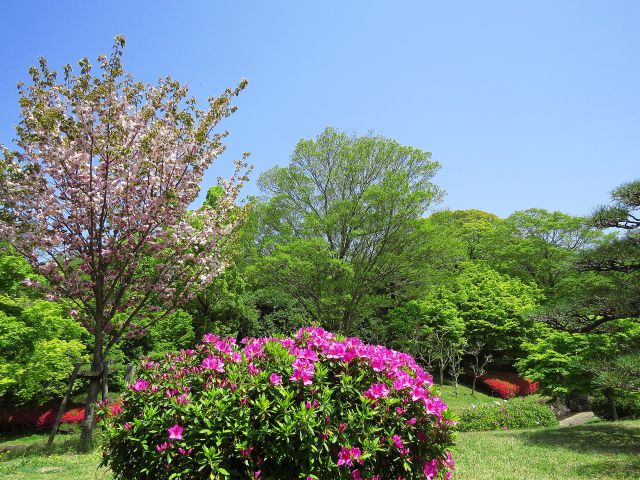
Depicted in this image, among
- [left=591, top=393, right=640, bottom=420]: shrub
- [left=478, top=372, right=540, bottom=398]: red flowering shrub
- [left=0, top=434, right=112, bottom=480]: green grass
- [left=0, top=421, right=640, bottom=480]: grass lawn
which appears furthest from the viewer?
[left=478, top=372, right=540, bottom=398]: red flowering shrub

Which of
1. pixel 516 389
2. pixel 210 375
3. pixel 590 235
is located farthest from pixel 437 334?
pixel 210 375

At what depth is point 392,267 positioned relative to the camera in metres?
18.3

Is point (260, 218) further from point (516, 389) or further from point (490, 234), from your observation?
point (490, 234)

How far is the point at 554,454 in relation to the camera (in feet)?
26.5

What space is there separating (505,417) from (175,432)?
41.3ft

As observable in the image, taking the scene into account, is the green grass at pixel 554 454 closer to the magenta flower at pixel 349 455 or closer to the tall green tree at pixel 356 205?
the magenta flower at pixel 349 455

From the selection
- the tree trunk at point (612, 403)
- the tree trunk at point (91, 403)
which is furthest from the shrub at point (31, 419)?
the tree trunk at point (612, 403)

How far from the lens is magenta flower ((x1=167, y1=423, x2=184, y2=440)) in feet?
10.0

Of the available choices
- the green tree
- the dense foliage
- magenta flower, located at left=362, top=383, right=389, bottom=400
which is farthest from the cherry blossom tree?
the green tree

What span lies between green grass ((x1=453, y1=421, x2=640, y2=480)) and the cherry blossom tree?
618 cm

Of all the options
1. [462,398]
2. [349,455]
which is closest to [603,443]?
[349,455]

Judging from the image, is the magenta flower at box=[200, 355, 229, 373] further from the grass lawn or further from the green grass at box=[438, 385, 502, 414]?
the green grass at box=[438, 385, 502, 414]

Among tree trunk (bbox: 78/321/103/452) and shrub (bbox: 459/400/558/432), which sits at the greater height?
tree trunk (bbox: 78/321/103/452)

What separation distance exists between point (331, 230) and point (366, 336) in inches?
322
